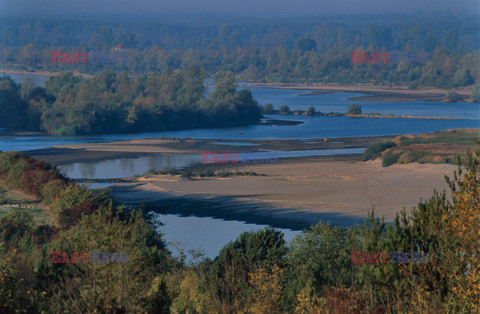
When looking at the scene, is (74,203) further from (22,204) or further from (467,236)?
(467,236)

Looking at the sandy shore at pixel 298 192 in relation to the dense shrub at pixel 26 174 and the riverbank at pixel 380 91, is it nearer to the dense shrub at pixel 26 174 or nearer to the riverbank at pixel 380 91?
the dense shrub at pixel 26 174

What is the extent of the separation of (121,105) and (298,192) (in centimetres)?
4116

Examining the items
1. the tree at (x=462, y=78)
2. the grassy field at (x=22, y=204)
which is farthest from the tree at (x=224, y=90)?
the grassy field at (x=22, y=204)

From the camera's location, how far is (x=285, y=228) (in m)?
27.0

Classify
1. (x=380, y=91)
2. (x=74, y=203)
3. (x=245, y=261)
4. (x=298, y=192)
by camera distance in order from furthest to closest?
(x=380, y=91) → (x=298, y=192) → (x=74, y=203) → (x=245, y=261)

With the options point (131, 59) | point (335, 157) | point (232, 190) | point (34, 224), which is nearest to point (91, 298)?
point (34, 224)

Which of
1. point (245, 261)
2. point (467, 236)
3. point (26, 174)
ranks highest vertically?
point (467, 236)

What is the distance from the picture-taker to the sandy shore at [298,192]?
29.6 meters

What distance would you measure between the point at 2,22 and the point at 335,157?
16030cm

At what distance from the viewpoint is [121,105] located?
72562 millimetres

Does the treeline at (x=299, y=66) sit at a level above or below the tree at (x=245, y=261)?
above

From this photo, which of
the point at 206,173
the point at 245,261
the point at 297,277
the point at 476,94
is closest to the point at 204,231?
the point at 245,261

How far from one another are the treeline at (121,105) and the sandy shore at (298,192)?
94.4 feet

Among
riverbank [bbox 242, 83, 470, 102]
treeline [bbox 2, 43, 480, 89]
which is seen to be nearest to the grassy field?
riverbank [bbox 242, 83, 470, 102]
